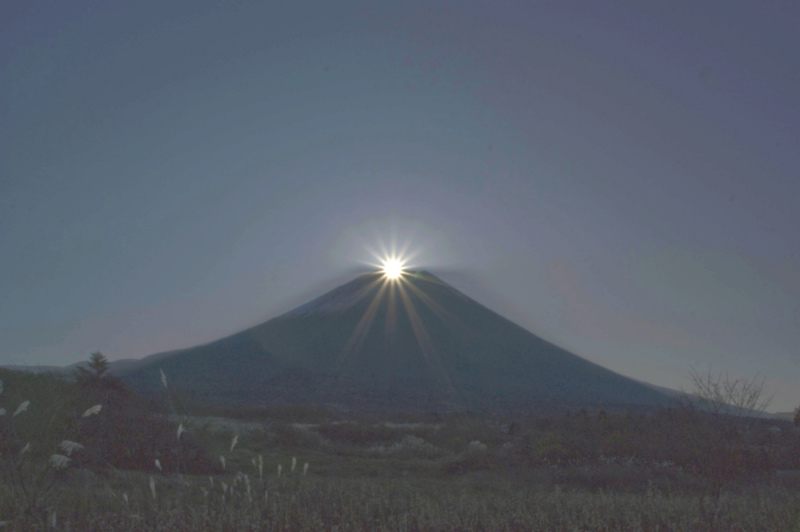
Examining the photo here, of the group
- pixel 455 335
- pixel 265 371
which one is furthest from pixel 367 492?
pixel 455 335

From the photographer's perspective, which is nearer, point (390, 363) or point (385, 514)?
point (385, 514)

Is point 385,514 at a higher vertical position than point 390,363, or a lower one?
lower

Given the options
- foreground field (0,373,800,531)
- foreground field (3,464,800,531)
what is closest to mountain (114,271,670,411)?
foreground field (0,373,800,531)

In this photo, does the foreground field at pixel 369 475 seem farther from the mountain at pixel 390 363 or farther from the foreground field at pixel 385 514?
the mountain at pixel 390 363

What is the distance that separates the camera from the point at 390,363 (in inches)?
3652

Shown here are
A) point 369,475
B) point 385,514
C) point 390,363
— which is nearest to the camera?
point 385,514

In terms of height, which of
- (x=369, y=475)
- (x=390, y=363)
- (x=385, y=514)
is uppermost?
(x=390, y=363)

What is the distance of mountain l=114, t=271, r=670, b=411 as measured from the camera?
73.9 m

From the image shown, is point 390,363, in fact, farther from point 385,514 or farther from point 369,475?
point 385,514

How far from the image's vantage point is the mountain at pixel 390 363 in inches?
2911

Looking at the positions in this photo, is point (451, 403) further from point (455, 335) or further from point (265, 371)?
point (455, 335)

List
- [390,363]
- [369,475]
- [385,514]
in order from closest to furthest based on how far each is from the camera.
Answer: [385,514], [369,475], [390,363]

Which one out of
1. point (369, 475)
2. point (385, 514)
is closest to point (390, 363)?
point (369, 475)

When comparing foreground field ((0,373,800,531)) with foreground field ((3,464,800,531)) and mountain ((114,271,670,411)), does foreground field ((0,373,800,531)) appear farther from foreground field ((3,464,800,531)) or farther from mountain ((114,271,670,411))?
mountain ((114,271,670,411))
